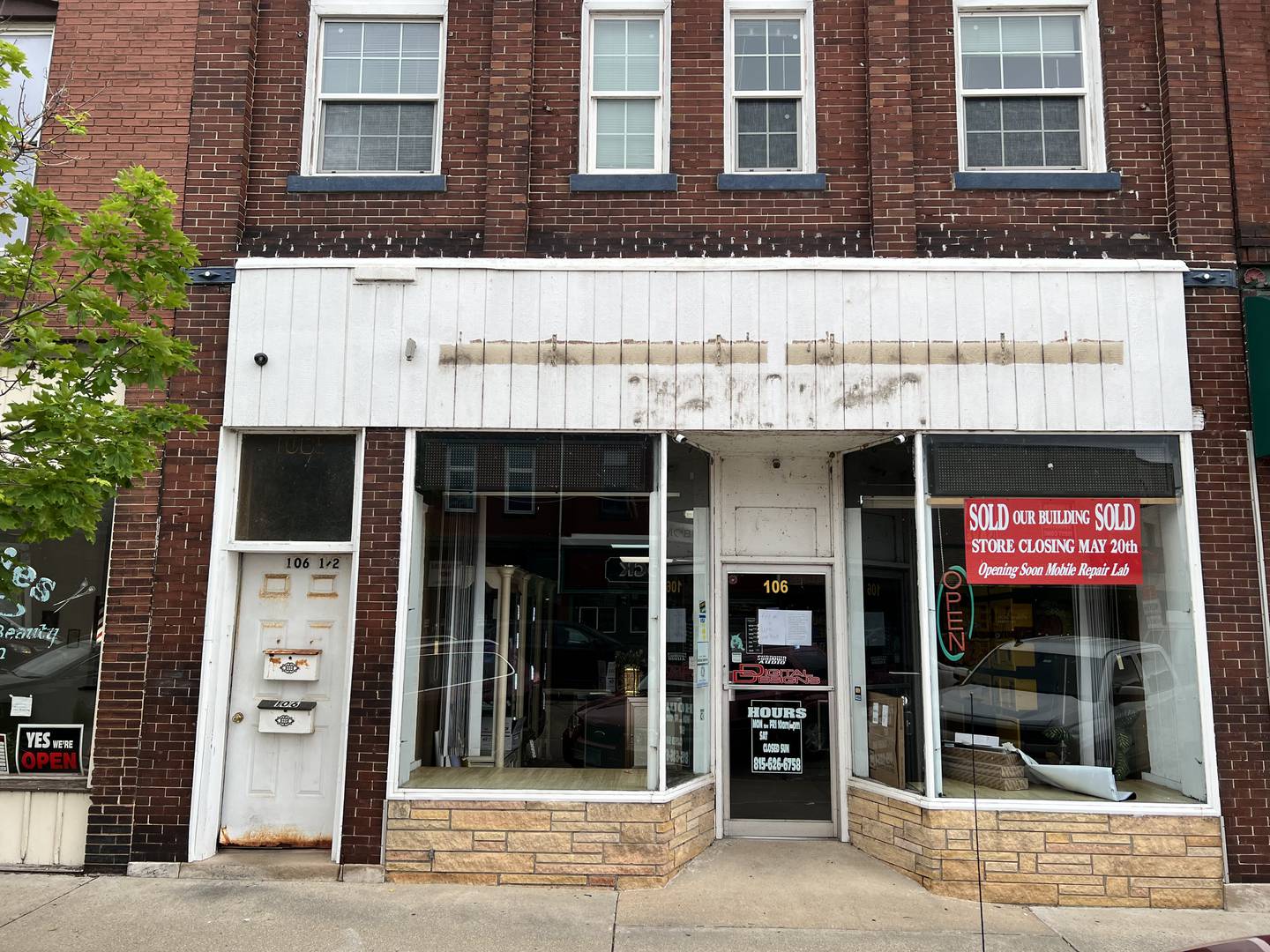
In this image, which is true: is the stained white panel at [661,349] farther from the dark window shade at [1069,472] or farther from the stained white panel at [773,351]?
the dark window shade at [1069,472]

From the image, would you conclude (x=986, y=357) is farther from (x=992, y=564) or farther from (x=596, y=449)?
(x=596, y=449)

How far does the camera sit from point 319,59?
26.8 feet

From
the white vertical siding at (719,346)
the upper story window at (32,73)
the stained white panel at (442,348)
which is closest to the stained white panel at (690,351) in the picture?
the white vertical siding at (719,346)

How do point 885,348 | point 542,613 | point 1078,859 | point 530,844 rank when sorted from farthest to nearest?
point 542,613 < point 885,348 < point 530,844 < point 1078,859

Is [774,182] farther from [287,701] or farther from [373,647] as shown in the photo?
[287,701]

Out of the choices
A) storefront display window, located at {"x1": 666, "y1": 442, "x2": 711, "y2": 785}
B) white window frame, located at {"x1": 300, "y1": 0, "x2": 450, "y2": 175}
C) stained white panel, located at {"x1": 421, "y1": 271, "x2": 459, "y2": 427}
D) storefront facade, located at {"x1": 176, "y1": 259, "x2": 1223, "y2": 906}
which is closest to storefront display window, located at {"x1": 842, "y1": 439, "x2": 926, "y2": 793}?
storefront facade, located at {"x1": 176, "y1": 259, "x2": 1223, "y2": 906}

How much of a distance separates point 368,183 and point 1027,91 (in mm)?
5576

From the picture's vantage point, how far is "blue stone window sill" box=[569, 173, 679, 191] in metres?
7.70

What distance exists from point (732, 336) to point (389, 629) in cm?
350

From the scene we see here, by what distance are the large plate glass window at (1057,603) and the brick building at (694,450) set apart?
0.10 ft

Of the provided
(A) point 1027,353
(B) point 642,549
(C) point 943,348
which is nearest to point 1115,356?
(A) point 1027,353

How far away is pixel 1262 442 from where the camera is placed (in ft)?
22.7

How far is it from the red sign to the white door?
17.0 feet

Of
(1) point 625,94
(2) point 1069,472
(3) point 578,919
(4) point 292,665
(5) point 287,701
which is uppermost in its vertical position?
(1) point 625,94
